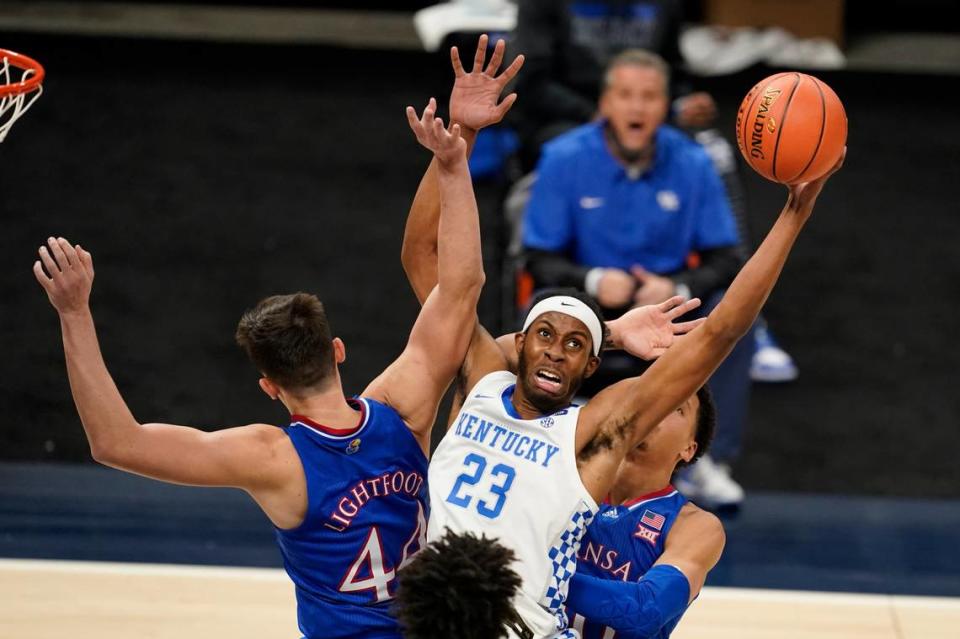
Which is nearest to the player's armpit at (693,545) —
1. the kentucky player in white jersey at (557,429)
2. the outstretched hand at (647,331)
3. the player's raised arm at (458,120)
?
the kentucky player in white jersey at (557,429)

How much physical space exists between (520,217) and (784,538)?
179cm

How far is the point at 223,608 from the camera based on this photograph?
17.5ft

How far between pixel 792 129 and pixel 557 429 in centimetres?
92

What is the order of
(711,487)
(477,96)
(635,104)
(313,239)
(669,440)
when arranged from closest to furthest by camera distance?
(477,96)
(669,440)
(635,104)
(711,487)
(313,239)

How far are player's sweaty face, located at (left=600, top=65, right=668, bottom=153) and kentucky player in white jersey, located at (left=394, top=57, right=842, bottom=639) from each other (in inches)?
96.4

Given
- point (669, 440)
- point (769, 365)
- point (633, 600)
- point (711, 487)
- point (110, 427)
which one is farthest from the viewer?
point (769, 365)

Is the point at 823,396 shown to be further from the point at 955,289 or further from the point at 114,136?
the point at 114,136

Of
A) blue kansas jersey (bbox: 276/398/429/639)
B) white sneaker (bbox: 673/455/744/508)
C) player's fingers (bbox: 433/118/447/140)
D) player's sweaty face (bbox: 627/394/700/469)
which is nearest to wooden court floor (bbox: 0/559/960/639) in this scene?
white sneaker (bbox: 673/455/744/508)

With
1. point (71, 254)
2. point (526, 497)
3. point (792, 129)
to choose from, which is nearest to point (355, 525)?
point (526, 497)

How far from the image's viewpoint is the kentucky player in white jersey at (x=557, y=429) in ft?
11.3

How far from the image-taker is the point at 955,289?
8.29m

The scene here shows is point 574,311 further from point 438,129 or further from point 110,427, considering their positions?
point 110,427

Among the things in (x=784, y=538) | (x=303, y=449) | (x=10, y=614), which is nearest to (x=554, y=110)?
(x=784, y=538)

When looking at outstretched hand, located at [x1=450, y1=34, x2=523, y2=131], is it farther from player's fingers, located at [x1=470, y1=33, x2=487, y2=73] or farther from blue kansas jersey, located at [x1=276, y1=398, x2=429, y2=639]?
blue kansas jersey, located at [x1=276, y1=398, x2=429, y2=639]
